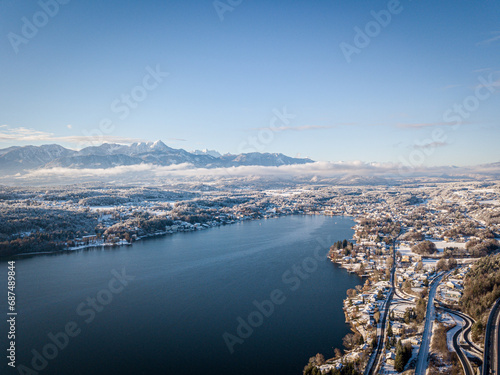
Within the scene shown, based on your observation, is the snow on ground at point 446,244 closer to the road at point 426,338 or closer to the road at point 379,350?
the road at point 426,338

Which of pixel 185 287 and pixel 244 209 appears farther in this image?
pixel 244 209

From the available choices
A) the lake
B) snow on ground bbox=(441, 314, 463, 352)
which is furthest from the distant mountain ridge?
snow on ground bbox=(441, 314, 463, 352)

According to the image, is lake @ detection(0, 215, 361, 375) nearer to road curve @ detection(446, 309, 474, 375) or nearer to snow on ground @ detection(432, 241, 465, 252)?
road curve @ detection(446, 309, 474, 375)

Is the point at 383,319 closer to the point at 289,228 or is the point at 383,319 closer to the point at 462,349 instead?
the point at 462,349

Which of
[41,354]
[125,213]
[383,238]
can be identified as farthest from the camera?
[125,213]

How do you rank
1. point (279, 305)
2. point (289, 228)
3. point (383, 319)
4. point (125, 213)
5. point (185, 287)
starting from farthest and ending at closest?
point (125, 213) < point (289, 228) < point (185, 287) < point (279, 305) < point (383, 319)

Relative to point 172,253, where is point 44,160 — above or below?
above

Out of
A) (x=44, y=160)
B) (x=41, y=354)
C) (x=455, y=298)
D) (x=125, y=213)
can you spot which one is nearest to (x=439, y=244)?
(x=455, y=298)
